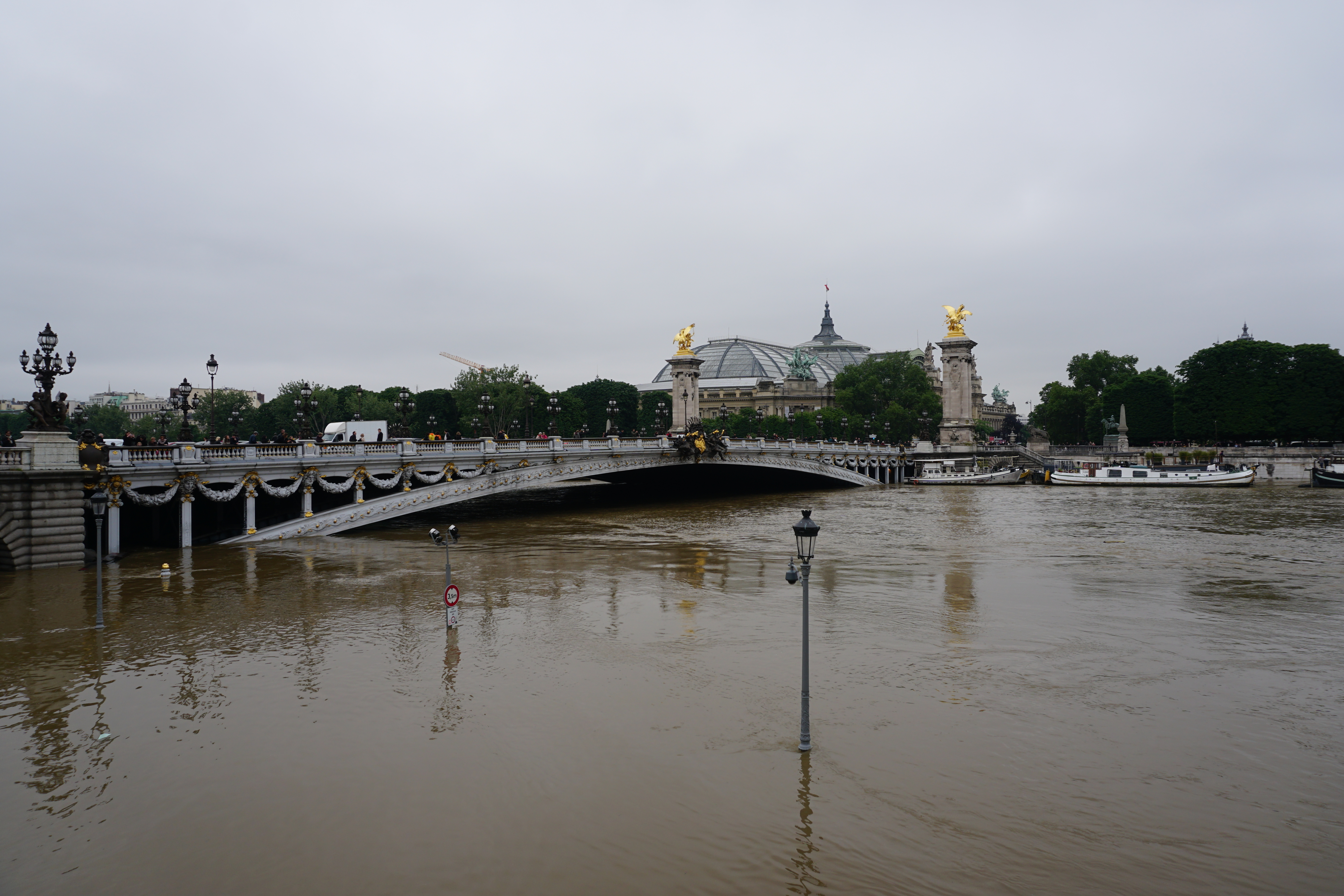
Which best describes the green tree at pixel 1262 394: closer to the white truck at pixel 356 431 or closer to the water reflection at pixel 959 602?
the water reflection at pixel 959 602

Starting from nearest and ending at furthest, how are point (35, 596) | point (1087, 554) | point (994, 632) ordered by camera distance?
point (994, 632) → point (35, 596) → point (1087, 554)

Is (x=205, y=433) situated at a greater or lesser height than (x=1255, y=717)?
greater

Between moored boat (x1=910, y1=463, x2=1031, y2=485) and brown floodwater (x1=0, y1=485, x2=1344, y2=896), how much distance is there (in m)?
60.7

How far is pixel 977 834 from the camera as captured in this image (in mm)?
8828

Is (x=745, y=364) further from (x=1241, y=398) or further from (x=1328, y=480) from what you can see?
(x=1328, y=480)

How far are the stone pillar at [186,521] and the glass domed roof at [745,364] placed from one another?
134 metres

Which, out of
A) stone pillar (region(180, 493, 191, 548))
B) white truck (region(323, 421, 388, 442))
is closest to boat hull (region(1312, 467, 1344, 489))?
white truck (region(323, 421, 388, 442))

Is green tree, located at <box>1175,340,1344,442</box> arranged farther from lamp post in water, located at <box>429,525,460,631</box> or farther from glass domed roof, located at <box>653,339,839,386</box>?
lamp post in water, located at <box>429,525,460,631</box>

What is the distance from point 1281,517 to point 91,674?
52.2 metres

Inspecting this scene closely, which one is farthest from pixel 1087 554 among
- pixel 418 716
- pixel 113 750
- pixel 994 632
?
pixel 113 750

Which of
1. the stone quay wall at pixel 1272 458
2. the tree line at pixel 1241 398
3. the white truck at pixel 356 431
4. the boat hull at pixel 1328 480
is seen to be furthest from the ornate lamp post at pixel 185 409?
the tree line at pixel 1241 398

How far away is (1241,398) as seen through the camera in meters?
90.9

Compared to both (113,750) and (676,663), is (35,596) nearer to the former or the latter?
(113,750)

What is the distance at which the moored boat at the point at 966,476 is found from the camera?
3317 inches
